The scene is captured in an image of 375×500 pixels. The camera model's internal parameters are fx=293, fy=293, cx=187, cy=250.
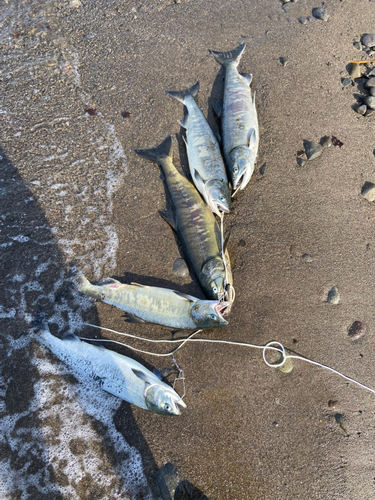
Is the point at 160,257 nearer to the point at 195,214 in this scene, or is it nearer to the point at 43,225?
the point at 195,214

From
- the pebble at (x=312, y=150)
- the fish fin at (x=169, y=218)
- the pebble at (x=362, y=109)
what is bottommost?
the fish fin at (x=169, y=218)

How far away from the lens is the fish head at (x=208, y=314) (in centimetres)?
333

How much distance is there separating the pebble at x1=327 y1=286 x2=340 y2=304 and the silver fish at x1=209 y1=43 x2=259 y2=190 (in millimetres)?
1798

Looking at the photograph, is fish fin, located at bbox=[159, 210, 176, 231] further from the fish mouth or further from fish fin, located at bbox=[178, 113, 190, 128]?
fish fin, located at bbox=[178, 113, 190, 128]

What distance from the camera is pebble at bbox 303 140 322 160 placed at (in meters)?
4.27

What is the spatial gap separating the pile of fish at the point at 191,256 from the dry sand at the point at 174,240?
0.28 metres

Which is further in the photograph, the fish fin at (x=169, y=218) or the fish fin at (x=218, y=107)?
the fish fin at (x=218, y=107)

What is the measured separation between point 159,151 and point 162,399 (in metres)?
3.43

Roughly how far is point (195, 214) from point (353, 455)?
3.31m

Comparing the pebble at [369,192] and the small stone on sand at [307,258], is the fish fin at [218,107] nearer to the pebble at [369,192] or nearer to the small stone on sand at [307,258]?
the pebble at [369,192]

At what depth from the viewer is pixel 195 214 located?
3.87 metres

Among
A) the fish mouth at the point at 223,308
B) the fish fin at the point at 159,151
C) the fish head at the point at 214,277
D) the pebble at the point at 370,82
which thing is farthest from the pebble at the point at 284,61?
the fish mouth at the point at 223,308

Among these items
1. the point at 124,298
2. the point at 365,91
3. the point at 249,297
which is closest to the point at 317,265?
the point at 249,297

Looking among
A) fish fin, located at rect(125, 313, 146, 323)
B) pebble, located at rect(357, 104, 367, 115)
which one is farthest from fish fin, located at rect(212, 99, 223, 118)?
fish fin, located at rect(125, 313, 146, 323)
